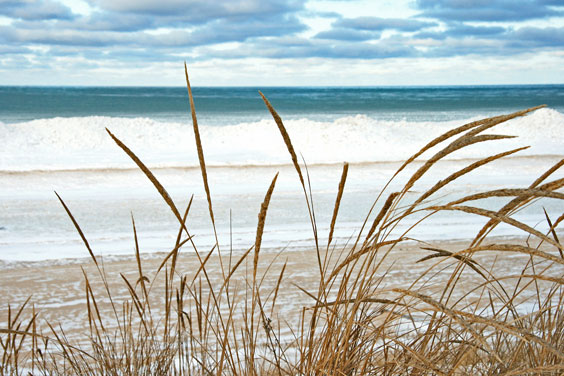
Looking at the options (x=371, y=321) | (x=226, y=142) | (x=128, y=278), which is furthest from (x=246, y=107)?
(x=371, y=321)

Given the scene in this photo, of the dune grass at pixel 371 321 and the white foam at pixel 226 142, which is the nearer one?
the dune grass at pixel 371 321

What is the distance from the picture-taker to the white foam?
1109cm

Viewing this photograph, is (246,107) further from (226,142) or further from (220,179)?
(220,179)

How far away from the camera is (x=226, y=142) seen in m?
13.9

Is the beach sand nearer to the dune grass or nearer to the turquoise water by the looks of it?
the dune grass

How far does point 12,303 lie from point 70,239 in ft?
5.31

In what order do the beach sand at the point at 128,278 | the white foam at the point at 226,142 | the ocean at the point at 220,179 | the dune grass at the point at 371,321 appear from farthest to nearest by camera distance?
the white foam at the point at 226,142 → the ocean at the point at 220,179 → the beach sand at the point at 128,278 → the dune grass at the point at 371,321

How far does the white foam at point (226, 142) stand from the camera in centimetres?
1109

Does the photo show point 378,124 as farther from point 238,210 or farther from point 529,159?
point 238,210

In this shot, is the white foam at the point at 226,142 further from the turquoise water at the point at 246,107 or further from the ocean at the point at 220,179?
the turquoise water at the point at 246,107

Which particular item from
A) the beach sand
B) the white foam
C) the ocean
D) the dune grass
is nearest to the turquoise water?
the white foam

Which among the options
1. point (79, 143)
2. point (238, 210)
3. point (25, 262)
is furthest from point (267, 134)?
point (25, 262)

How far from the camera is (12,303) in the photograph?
136 inches

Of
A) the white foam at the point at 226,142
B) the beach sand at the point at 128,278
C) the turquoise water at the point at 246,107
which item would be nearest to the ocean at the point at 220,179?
the white foam at the point at 226,142
